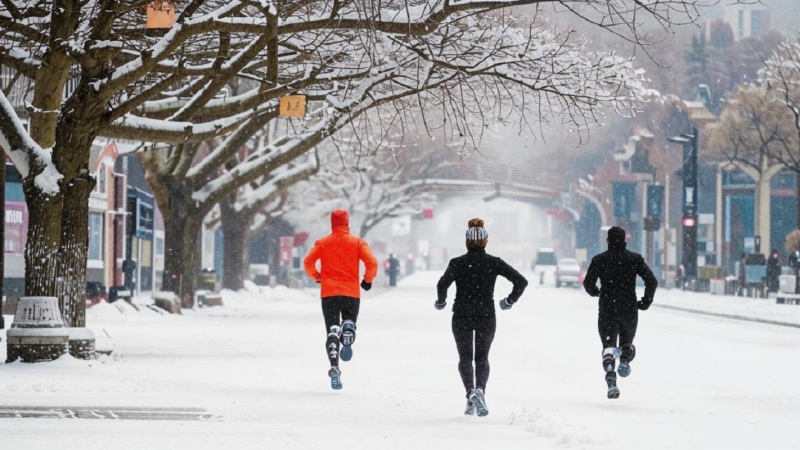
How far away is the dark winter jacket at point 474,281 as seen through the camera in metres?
11.3

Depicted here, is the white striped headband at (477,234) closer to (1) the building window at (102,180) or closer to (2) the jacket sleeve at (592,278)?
(2) the jacket sleeve at (592,278)

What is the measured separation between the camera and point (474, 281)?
37.1 feet

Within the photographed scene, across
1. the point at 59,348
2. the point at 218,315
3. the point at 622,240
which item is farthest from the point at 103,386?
the point at 218,315

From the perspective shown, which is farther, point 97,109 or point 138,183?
point 138,183

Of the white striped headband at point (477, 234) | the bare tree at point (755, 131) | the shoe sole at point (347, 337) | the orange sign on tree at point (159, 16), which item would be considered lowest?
the shoe sole at point (347, 337)

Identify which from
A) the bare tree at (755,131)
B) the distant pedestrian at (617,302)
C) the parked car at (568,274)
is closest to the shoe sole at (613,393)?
the distant pedestrian at (617,302)

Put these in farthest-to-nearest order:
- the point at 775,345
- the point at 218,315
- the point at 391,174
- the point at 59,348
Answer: the point at 391,174 < the point at 218,315 < the point at 775,345 < the point at 59,348

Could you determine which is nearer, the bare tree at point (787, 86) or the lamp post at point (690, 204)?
the bare tree at point (787, 86)

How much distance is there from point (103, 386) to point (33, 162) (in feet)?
13.9

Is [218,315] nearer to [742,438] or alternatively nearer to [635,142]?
[742,438]

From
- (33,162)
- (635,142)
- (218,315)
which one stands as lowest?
(218,315)

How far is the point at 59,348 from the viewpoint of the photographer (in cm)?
1631

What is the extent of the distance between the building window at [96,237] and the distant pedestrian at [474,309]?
30.1 m

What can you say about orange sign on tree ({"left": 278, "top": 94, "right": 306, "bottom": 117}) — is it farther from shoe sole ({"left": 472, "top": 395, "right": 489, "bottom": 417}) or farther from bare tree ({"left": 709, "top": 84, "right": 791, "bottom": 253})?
bare tree ({"left": 709, "top": 84, "right": 791, "bottom": 253})
